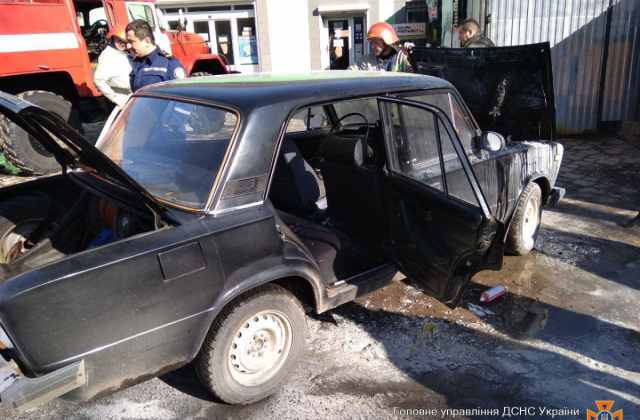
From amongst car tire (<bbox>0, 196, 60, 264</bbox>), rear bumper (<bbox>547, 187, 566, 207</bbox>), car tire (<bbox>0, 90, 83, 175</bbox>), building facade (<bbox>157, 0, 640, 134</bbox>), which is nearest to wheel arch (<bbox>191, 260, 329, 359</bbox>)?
car tire (<bbox>0, 196, 60, 264</bbox>)

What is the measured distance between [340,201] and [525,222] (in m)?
1.81

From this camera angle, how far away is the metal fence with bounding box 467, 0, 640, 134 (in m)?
8.63

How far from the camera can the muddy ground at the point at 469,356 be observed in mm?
2682

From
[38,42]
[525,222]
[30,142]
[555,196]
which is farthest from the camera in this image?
[38,42]

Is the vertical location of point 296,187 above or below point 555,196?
above

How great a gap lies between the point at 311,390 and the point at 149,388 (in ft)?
3.09

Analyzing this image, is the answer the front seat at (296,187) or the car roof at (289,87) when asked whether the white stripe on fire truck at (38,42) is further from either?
the front seat at (296,187)

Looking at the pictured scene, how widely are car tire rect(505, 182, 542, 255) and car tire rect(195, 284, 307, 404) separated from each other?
2.27 metres

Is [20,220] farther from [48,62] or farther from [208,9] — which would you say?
[208,9]

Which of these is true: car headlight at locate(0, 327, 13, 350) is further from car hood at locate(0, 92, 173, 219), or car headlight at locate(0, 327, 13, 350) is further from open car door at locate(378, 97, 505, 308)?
open car door at locate(378, 97, 505, 308)

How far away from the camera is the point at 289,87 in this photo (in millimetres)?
2777

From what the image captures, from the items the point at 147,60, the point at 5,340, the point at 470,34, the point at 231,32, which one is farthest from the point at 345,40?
the point at 5,340

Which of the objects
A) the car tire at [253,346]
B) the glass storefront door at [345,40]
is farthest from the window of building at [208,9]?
the car tire at [253,346]

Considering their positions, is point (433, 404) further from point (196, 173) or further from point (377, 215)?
point (196, 173)
